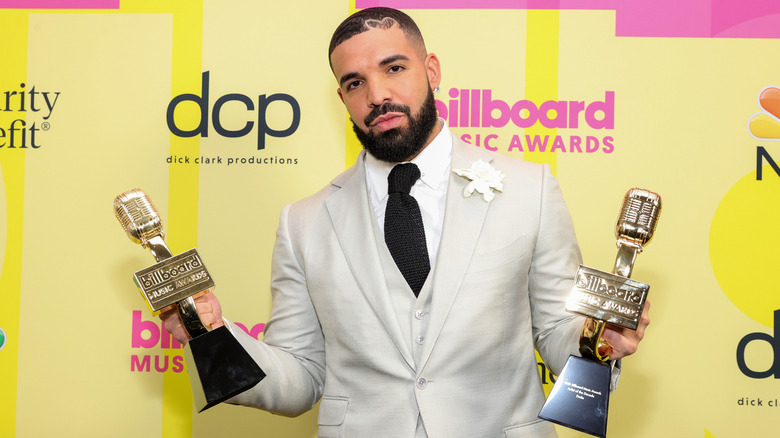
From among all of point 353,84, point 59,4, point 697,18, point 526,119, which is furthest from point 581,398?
point 59,4

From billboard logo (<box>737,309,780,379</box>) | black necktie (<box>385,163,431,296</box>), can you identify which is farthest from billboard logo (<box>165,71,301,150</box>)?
billboard logo (<box>737,309,780,379</box>)

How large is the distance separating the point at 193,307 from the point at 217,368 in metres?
0.16

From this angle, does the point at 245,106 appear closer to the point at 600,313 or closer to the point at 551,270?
the point at 551,270

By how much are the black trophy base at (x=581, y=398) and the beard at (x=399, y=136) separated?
0.84 m

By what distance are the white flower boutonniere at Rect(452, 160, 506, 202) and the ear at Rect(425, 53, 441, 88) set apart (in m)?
0.39

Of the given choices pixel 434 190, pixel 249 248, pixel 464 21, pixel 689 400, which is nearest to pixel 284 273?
pixel 434 190

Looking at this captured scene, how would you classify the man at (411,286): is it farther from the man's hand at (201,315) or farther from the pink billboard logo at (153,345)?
the pink billboard logo at (153,345)

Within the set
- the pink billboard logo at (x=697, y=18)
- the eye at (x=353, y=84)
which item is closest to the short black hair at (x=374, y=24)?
the eye at (x=353, y=84)

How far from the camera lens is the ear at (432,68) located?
247cm

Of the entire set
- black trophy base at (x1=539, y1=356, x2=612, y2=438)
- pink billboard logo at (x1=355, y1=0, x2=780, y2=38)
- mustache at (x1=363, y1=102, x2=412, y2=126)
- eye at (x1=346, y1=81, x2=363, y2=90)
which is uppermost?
pink billboard logo at (x1=355, y1=0, x2=780, y2=38)

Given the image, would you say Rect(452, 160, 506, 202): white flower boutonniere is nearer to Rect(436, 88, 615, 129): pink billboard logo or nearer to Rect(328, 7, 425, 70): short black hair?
Rect(328, 7, 425, 70): short black hair

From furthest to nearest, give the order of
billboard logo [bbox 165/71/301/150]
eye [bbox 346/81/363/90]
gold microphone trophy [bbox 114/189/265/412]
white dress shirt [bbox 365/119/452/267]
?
1. billboard logo [bbox 165/71/301/150]
2. eye [bbox 346/81/363/90]
3. white dress shirt [bbox 365/119/452/267]
4. gold microphone trophy [bbox 114/189/265/412]

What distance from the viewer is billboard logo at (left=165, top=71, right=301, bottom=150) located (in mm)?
3156

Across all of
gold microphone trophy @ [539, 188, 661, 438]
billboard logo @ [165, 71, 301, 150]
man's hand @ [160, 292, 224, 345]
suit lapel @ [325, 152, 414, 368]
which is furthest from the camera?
billboard logo @ [165, 71, 301, 150]
